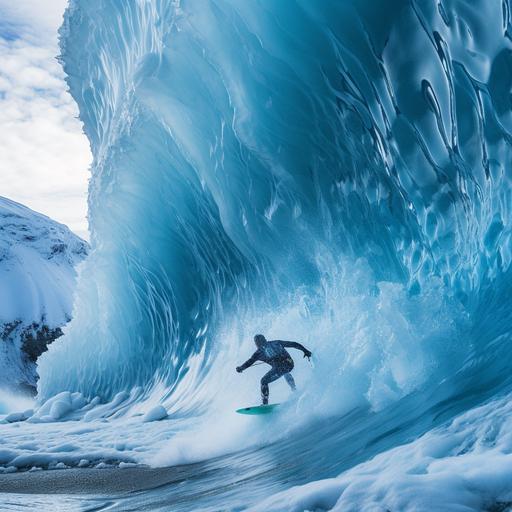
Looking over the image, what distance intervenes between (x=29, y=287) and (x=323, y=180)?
5366cm

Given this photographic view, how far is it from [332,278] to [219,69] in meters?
3.29

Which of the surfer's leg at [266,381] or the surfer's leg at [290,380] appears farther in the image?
the surfer's leg at [290,380]

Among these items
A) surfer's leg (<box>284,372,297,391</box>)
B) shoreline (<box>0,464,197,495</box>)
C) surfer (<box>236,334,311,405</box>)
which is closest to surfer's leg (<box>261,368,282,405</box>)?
surfer (<box>236,334,311,405</box>)

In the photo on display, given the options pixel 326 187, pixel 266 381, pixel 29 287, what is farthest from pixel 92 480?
pixel 29 287

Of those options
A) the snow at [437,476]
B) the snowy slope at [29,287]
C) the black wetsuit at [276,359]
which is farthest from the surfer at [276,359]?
the snowy slope at [29,287]

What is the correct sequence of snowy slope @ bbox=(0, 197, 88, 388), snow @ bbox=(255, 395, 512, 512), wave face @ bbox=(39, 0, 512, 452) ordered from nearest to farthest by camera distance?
snow @ bbox=(255, 395, 512, 512), wave face @ bbox=(39, 0, 512, 452), snowy slope @ bbox=(0, 197, 88, 388)

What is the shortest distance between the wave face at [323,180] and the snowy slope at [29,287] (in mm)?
40222

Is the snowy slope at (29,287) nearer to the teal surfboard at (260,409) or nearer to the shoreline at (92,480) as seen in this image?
the shoreline at (92,480)

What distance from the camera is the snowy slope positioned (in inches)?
1989

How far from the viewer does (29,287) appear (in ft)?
185

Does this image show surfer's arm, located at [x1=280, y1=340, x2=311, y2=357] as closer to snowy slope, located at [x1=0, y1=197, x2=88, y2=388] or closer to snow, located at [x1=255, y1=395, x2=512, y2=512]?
snow, located at [x1=255, y1=395, x2=512, y2=512]

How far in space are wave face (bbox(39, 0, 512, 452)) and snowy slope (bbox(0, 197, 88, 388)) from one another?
40.2 m

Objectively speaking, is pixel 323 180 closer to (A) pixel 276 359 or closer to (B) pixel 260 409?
(A) pixel 276 359

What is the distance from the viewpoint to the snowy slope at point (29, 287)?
5053 cm
